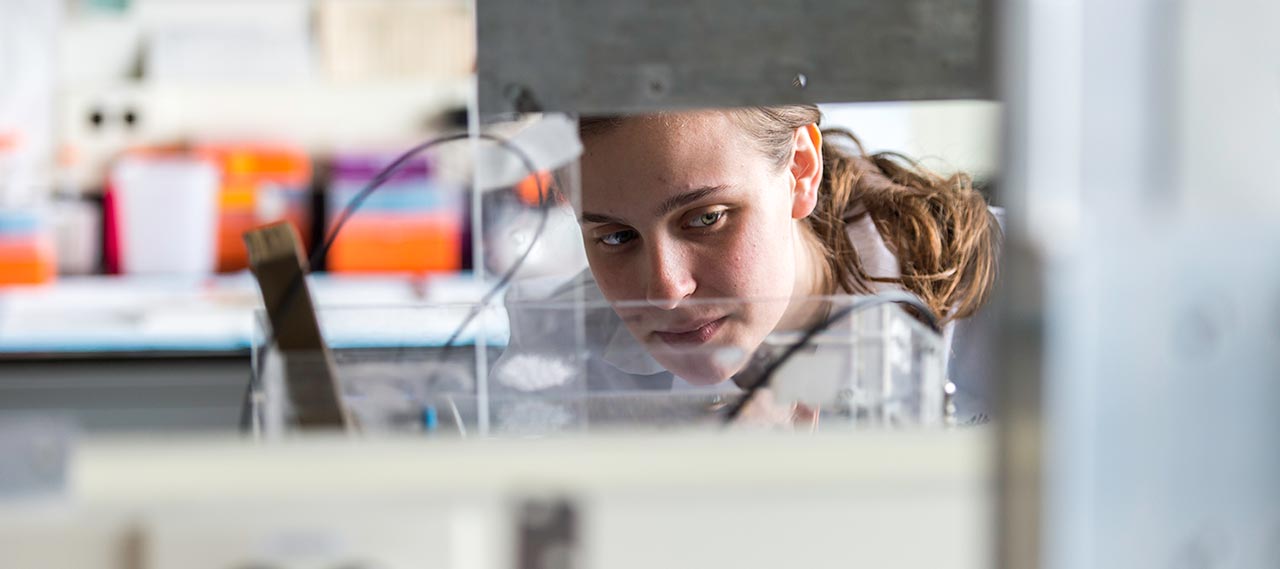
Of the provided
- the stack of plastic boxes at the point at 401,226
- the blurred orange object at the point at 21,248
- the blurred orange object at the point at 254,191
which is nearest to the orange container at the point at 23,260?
the blurred orange object at the point at 21,248

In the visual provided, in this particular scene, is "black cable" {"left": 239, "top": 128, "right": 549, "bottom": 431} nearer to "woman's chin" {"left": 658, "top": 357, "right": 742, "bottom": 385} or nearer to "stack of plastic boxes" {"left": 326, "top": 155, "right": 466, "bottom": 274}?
"woman's chin" {"left": 658, "top": 357, "right": 742, "bottom": 385}

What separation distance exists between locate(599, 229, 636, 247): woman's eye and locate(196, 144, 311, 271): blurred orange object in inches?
85.7

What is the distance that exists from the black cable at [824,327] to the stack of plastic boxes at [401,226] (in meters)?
2.25

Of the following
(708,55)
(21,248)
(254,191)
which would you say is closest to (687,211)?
(708,55)

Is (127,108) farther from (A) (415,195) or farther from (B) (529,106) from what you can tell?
Answer: (B) (529,106)

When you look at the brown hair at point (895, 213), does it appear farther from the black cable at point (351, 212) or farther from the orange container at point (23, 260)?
the orange container at point (23, 260)

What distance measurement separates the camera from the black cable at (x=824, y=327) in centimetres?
51

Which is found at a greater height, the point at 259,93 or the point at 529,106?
the point at 259,93

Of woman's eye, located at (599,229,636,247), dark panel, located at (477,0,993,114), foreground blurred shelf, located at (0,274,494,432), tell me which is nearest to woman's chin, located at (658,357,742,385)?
dark panel, located at (477,0,993,114)

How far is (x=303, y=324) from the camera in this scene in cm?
64

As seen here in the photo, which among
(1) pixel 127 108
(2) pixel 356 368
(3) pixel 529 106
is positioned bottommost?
(2) pixel 356 368

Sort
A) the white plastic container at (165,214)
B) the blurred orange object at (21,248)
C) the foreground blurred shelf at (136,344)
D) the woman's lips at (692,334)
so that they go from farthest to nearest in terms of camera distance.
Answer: the white plastic container at (165,214), the blurred orange object at (21,248), the foreground blurred shelf at (136,344), the woman's lips at (692,334)

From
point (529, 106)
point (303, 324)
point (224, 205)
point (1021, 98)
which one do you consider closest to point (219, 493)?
point (1021, 98)

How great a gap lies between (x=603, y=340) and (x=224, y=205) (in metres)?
2.53
